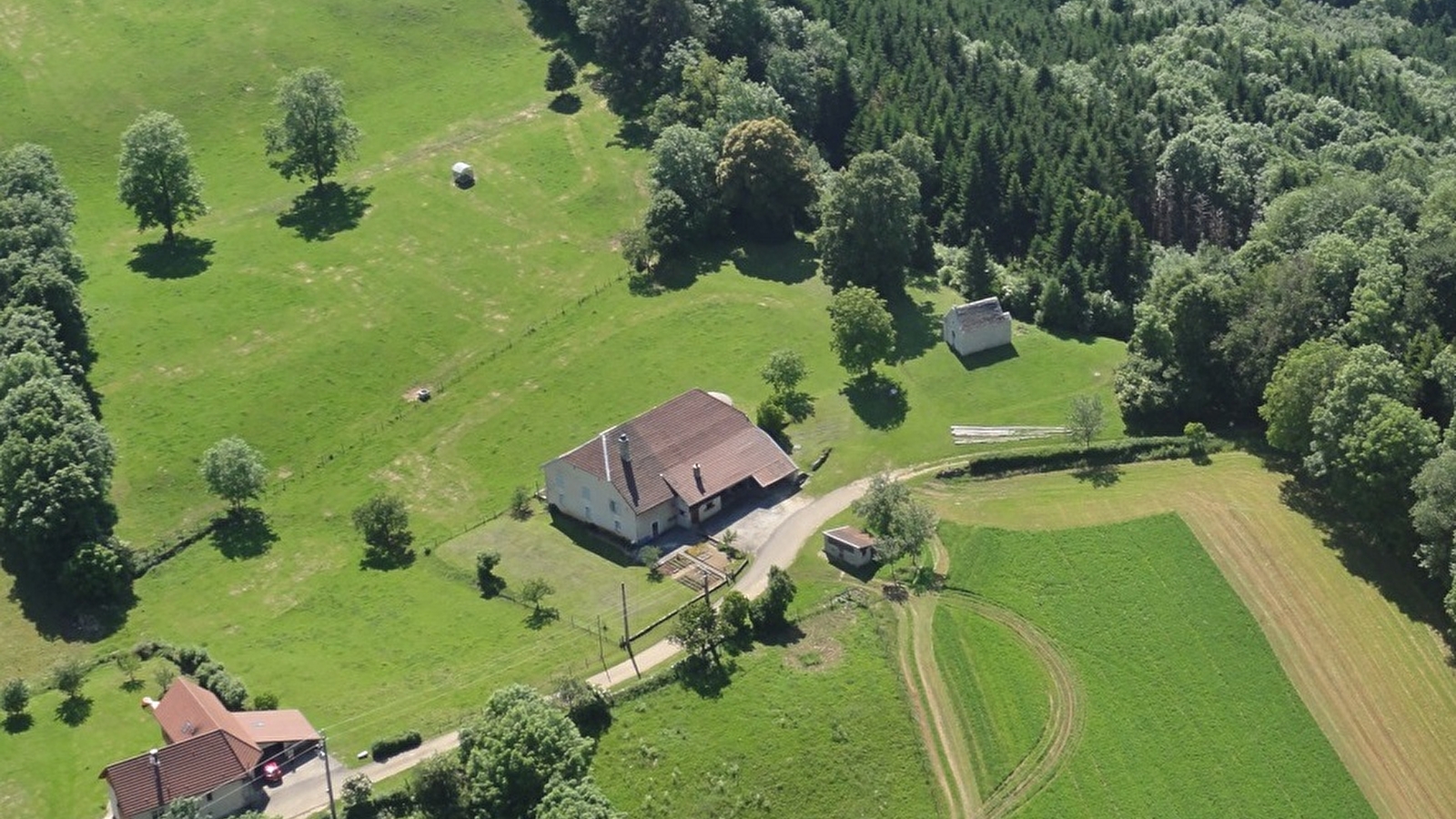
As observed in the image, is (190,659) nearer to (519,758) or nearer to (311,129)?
(519,758)

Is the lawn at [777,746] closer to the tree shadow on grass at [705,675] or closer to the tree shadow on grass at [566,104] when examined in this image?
the tree shadow on grass at [705,675]

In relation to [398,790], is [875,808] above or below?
below

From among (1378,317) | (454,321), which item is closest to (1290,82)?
(1378,317)

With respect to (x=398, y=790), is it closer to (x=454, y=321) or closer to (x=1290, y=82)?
(x=454, y=321)

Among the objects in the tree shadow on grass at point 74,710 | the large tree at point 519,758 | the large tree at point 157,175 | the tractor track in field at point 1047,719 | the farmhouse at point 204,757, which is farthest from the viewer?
the large tree at point 157,175

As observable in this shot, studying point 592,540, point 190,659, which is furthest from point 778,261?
point 190,659

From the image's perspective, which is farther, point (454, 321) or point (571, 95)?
point (571, 95)

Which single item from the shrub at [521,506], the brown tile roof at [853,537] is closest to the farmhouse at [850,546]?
the brown tile roof at [853,537]
